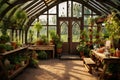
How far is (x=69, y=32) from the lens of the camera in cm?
1537

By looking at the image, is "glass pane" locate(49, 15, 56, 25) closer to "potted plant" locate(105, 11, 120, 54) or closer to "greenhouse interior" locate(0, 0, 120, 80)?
"greenhouse interior" locate(0, 0, 120, 80)

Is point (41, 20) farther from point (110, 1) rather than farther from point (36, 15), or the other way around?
point (110, 1)

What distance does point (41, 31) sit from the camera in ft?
50.4

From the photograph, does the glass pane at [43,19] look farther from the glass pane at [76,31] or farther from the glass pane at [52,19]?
the glass pane at [76,31]

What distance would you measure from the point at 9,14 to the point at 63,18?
5405 mm

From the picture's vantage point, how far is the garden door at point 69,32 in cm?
1526

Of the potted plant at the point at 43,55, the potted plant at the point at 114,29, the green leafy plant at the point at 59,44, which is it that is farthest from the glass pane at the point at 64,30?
the potted plant at the point at 114,29

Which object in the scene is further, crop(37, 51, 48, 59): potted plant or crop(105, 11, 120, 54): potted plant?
crop(37, 51, 48, 59): potted plant

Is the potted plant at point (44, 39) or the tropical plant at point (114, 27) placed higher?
the tropical plant at point (114, 27)

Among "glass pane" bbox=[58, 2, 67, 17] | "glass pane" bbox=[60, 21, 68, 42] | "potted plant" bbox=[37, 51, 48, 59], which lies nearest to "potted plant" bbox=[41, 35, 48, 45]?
"potted plant" bbox=[37, 51, 48, 59]

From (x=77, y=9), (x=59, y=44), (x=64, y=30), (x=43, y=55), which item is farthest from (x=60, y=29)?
(x=43, y=55)

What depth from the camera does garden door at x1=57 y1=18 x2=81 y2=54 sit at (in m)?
15.3

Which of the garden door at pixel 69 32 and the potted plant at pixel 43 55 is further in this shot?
the garden door at pixel 69 32

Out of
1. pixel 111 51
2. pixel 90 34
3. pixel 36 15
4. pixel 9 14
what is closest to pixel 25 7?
pixel 9 14
